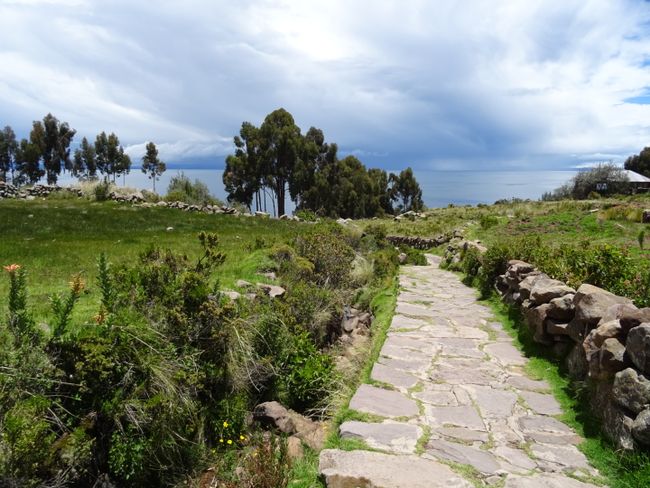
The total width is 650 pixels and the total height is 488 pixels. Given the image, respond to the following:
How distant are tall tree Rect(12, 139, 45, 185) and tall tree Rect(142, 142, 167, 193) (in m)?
10.4

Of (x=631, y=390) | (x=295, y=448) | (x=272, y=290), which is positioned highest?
(x=272, y=290)

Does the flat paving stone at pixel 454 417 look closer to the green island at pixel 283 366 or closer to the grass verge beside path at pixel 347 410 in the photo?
the green island at pixel 283 366

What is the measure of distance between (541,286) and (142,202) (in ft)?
61.3

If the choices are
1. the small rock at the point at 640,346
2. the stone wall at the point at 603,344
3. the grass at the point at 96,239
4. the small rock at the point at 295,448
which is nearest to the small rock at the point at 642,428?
the stone wall at the point at 603,344

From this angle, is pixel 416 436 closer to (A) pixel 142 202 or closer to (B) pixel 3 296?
(B) pixel 3 296

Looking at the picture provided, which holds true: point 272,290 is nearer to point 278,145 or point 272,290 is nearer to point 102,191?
point 102,191

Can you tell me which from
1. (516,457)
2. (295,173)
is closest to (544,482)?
(516,457)

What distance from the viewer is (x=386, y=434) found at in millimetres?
3711

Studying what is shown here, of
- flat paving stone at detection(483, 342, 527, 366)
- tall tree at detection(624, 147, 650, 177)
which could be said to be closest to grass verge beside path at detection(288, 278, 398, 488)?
flat paving stone at detection(483, 342, 527, 366)

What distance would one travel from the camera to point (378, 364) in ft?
16.9

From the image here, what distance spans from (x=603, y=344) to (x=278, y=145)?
3672 cm

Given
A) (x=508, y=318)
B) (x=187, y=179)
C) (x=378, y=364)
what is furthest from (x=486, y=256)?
(x=187, y=179)

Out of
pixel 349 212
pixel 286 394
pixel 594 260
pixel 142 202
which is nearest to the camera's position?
pixel 286 394

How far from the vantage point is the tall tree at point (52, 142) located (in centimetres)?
4588
